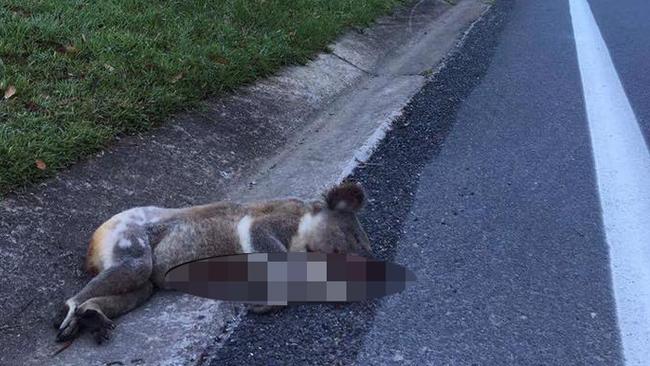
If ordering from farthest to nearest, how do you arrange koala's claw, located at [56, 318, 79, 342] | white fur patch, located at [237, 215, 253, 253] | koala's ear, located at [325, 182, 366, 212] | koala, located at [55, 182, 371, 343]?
koala's ear, located at [325, 182, 366, 212] < white fur patch, located at [237, 215, 253, 253] < koala, located at [55, 182, 371, 343] < koala's claw, located at [56, 318, 79, 342]

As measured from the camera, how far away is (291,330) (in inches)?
123

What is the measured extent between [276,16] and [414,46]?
212 centimetres

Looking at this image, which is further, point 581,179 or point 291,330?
point 581,179

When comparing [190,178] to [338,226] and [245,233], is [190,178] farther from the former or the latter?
[338,226]

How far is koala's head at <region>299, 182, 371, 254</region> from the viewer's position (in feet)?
11.7

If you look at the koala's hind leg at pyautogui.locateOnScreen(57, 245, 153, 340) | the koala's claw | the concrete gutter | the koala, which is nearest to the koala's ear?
the koala

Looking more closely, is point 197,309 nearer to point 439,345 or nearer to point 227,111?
point 439,345

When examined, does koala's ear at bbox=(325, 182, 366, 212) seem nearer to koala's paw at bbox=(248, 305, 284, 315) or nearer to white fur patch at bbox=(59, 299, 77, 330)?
koala's paw at bbox=(248, 305, 284, 315)

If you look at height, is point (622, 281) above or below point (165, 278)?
above

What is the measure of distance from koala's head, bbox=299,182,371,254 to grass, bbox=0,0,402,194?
5.11 ft

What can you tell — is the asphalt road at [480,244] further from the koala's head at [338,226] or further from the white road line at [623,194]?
the koala's head at [338,226]

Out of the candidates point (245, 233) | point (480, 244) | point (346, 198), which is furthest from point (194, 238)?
point (480, 244)

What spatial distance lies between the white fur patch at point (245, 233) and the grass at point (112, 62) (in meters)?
1.23

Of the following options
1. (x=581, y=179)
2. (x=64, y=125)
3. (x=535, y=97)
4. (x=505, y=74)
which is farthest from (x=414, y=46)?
(x=64, y=125)
